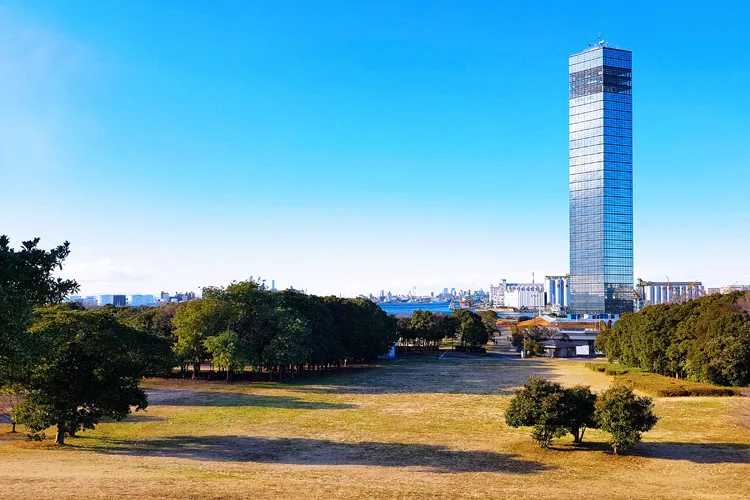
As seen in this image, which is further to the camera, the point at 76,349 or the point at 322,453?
the point at 76,349

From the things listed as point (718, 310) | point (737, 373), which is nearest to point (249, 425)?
point (737, 373)

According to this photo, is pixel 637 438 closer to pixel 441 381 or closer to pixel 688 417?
pixel 688 417

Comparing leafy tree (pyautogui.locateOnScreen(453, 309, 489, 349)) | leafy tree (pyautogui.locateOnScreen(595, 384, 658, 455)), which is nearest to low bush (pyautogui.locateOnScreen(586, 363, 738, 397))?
leafy tree (pyautogui.locateOnScreen(595, 384, 658, 455))

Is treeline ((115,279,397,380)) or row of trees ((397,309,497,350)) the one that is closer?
treeline ((115,279,397,380))

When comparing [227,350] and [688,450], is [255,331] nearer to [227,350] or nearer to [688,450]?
[227,350]

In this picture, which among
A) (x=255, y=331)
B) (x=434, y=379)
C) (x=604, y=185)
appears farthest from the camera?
(x=604, y=185)

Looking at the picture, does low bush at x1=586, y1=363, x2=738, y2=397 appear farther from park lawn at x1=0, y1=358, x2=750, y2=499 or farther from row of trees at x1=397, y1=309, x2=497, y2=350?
row of trees at x1=397, y1=309, x2=497, y2=350

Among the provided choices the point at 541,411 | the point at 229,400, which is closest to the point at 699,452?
the point at 541,411
